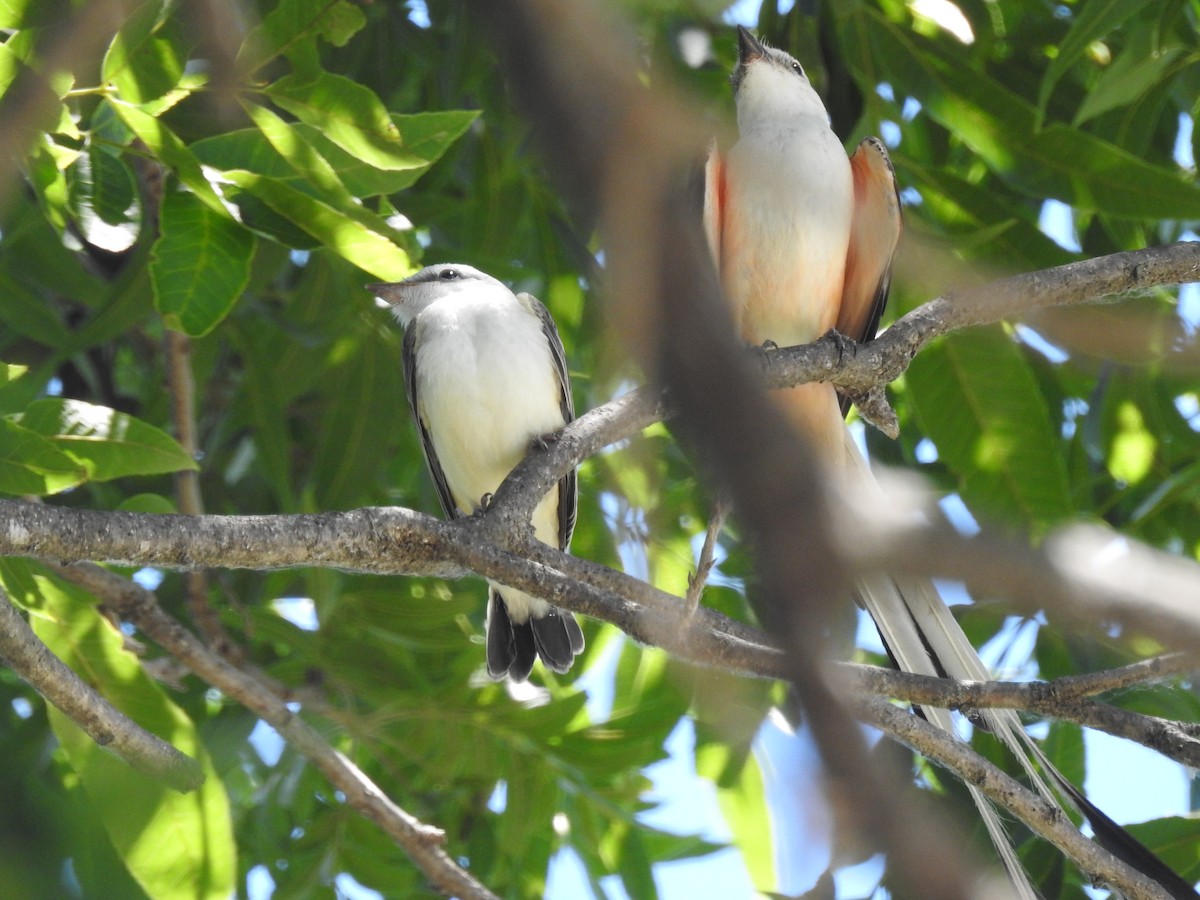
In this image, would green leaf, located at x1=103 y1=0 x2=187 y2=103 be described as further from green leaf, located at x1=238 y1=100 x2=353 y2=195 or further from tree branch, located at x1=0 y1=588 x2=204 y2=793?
tree branch, located at x1=0 y1=588 x2=204 y2=793

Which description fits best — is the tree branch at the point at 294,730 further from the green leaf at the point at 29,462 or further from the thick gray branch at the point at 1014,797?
the thick gray branch at the point at 1014,797

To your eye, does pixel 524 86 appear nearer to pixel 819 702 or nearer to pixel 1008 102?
pixel 819 702

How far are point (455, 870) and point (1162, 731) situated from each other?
2003 millimetres

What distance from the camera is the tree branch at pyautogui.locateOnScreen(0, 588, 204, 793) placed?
2316 mm

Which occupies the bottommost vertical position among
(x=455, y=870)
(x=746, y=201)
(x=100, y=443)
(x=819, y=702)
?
(x=455, y=870)

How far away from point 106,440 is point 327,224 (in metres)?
0.64

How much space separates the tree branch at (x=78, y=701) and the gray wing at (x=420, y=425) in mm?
2360

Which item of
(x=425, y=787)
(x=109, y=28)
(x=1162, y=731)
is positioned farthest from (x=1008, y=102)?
(x=425, y=787)

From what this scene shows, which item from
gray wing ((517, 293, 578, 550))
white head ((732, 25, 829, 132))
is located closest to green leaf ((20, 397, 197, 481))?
gray wing ((517, 293, 578, 550))

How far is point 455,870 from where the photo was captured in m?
3.63

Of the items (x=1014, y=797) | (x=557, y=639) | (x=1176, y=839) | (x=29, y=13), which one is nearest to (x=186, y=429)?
(x=557, y=639)

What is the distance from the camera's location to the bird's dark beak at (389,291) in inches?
190

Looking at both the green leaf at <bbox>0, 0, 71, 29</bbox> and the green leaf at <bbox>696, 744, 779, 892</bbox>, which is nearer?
the green leaf at <bbox>0, 0, 71, 29</bbox>

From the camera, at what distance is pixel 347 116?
2689mm
